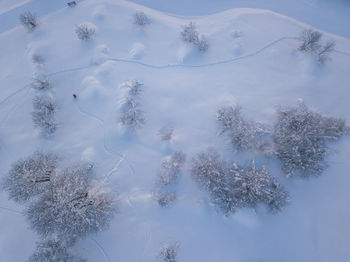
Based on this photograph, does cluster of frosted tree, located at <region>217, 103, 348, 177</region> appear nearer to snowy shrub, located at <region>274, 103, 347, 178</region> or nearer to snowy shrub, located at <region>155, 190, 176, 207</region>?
snowy shrub, located at <region>274, 103, 347, 178</region>

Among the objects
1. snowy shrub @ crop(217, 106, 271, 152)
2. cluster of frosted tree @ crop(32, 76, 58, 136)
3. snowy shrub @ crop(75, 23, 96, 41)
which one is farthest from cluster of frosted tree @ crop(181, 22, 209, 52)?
cluster of frosted tree @ crop(32, 76, 58, 136)

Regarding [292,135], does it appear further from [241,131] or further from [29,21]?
[29,21]

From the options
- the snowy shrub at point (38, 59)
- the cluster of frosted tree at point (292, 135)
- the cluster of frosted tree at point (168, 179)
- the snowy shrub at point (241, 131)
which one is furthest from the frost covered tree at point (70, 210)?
the snowy shrub at point (38, 59)

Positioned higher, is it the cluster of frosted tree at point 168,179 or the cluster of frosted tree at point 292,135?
the cluster of frosted tree at point 292,135

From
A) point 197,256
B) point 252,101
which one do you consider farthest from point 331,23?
point 197,256

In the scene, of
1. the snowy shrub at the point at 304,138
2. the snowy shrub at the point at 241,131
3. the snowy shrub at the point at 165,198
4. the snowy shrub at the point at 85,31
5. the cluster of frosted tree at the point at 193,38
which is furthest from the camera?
the snowy shrub at the point at 85,31

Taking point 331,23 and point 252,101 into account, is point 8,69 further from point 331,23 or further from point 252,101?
point 331,23

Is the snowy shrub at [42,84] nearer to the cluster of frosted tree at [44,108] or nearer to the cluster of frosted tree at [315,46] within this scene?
the cluster of frosted tree at [44,108]
